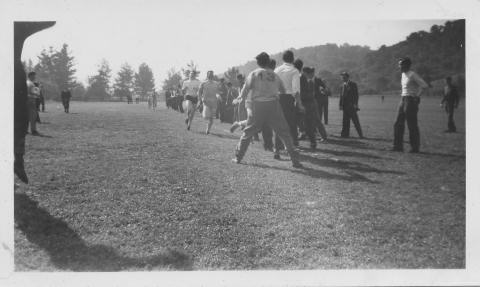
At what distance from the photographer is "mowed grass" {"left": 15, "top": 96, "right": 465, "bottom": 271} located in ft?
9.09

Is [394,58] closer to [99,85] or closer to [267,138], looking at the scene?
[267,138]

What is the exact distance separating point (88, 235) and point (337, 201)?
8.05ft

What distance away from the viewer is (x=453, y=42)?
4.96 metres

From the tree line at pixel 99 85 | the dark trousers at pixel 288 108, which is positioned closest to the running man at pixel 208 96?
the dark trousers at pixel 288 108

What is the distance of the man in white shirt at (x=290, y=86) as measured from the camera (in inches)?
237

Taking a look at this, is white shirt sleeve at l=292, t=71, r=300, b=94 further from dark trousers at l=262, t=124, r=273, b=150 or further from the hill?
dark trousers at l=262, t=124, r=273, b=150

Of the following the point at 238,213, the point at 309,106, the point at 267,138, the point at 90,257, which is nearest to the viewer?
the point at 90,257

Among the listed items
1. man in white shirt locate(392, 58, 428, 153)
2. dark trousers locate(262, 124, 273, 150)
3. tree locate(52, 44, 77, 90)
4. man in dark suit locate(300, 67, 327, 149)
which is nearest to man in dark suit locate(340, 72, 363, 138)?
man in dark suit locate(300, 67, 327, 149)

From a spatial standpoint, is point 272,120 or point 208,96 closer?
point 272,120

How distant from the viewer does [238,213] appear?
3443 millimetres

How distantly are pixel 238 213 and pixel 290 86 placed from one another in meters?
3.39

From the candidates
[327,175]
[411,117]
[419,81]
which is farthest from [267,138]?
[419,81]

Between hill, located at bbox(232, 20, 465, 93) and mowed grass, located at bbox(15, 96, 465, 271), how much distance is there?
6.22 feet

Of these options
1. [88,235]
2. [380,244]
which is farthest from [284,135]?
[88,235]
